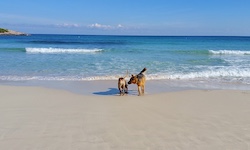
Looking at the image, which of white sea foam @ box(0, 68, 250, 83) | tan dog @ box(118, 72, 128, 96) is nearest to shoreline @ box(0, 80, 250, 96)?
tan dog @ box(118, 72, 128, 96)

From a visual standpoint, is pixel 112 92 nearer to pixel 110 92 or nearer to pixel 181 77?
pixel 110 92

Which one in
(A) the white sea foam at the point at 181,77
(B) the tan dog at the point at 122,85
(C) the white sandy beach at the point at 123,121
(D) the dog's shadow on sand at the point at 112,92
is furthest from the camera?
(A) the white sea foam at the point at 181,77

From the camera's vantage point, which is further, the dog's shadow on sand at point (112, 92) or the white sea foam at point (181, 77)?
the white sea foam at point (181, 77)

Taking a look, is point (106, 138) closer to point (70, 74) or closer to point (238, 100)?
point (238, 100)

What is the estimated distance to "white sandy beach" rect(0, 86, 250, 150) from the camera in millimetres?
4125

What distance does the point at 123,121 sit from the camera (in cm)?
520

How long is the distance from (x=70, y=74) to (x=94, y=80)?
194 centimetres

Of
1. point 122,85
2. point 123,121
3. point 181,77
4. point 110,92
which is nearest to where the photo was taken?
point 123,121

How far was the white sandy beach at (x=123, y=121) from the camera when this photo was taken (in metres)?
4.12

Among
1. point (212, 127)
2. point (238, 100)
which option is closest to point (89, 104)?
point (212, 127)

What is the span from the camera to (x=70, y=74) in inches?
474

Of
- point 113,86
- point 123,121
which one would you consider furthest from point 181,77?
point 123,121

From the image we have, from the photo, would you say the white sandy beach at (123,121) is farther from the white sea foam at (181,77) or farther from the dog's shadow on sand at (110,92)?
the white sea foam at (181,77)

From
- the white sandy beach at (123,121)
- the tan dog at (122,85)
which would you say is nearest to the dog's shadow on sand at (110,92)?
Answer: the tan dog at (122,85)
